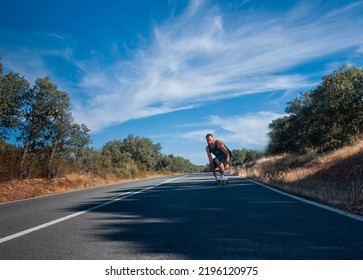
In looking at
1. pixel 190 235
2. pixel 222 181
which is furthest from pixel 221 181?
pixel 190 235

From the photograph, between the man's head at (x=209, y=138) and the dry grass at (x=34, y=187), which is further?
the dry grass at (x=34, y=187)

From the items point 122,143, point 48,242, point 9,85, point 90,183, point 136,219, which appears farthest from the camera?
point 122,143

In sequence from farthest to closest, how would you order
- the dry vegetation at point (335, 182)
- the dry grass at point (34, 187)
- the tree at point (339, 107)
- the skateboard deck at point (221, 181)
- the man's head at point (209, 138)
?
the tree at point (339, 107) → the dry grass at point (34, 187) → the skateboard deck at point (221, 181) → the man's head at point (209, 138) → the dry vegetation at point (335, 182)

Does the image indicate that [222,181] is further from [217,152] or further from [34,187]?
[34,187]

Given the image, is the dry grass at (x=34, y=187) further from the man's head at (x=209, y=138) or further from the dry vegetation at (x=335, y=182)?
the dry vegetation at (x=335, y=182)

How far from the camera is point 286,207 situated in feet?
21.7

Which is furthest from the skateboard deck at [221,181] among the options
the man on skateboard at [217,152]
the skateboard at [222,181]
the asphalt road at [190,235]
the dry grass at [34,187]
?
the dry grass at [34,187]

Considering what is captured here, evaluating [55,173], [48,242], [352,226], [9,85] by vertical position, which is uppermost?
[9,85]

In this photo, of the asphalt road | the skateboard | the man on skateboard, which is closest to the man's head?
the man on skateboard

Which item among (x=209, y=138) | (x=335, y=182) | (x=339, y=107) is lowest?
(x=335, y=182)

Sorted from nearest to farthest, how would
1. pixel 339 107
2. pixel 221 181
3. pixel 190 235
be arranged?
pixel 190 235, pixel 221 181, pixel 339 107

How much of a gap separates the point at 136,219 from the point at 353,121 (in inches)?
646
